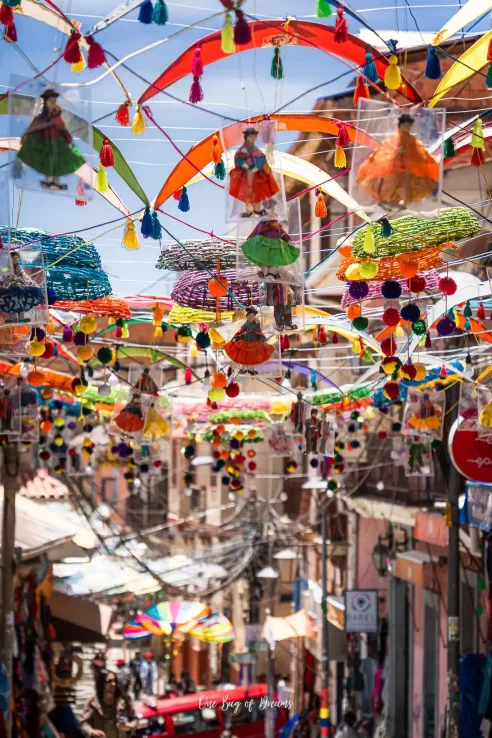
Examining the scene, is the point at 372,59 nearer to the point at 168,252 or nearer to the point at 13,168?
the point at 13,168

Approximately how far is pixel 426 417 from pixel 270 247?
6.34 m

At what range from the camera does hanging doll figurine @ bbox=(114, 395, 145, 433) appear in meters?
11.5

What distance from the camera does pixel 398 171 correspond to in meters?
4.79

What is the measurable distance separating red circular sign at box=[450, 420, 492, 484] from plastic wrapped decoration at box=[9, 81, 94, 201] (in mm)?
7404

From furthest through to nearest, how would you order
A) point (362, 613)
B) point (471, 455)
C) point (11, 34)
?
point (362, 613) → point (471, 455) → point (11, 34)

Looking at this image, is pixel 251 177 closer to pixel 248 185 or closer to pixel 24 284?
pixel 248 185

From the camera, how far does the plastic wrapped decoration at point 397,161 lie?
15.7 ft

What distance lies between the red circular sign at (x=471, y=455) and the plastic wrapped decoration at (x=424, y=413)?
0.30m

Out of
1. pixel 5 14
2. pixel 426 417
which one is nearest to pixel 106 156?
pixel 5 14

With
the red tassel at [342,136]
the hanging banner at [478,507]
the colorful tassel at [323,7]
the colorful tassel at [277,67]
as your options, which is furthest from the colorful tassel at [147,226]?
the hanging banner at [478,507]

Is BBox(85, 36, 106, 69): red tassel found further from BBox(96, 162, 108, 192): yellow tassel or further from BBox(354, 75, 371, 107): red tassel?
BBox(354, 75, 371, 107): red tassel

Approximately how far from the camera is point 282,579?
33.9 metres

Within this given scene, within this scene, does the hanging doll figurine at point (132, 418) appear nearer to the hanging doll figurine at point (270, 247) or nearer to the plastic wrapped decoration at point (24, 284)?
the plastic wrapped decoration at point (24, 284)

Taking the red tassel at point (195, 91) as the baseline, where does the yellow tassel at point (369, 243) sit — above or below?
below
